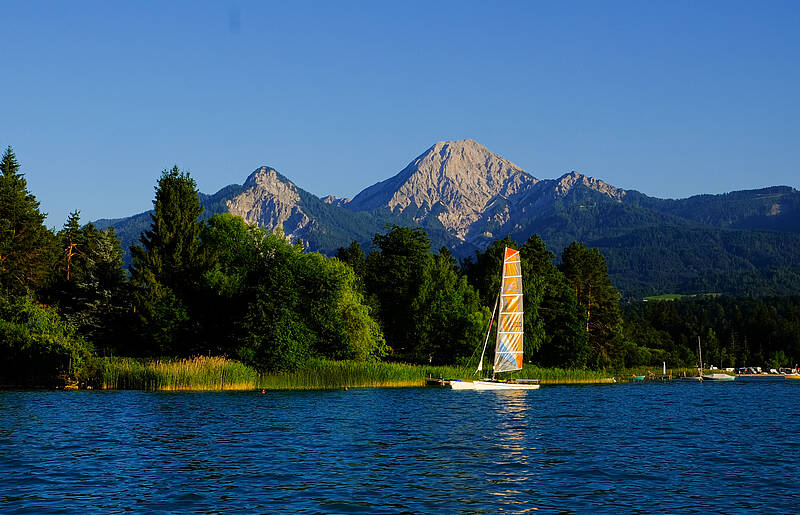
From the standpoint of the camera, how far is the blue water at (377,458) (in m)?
24.8

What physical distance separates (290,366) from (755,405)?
42895 mm

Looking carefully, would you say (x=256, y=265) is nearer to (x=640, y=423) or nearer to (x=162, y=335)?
(x=162, y=335)

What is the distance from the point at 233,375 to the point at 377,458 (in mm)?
39209

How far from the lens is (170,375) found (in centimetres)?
6631

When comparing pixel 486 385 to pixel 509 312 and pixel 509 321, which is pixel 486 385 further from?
pixel 509 312

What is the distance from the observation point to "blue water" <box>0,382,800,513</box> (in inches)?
976

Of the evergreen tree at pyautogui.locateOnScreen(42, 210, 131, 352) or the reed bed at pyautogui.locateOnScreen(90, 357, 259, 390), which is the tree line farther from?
the reed bed at pyautogui.locateOnScreen(90, 357, 259, 390)

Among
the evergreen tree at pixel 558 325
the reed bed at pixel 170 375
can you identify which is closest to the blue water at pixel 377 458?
the reed bed at pixel 170 375

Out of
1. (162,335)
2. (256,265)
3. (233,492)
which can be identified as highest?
(256,265)

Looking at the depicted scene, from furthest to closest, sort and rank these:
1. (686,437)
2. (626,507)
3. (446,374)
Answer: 1. (446,374)
2. (686,437)
3. (626,507)

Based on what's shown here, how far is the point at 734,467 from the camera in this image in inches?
1277

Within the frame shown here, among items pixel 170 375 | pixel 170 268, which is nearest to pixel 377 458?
pixel 170 375

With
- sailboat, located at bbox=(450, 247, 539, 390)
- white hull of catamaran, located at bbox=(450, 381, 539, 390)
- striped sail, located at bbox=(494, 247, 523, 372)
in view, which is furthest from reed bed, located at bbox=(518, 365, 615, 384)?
white hull of catamaran, located at bbox=(450, 381, 539, 390)

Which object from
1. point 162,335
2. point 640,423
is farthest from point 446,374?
point 640,423
